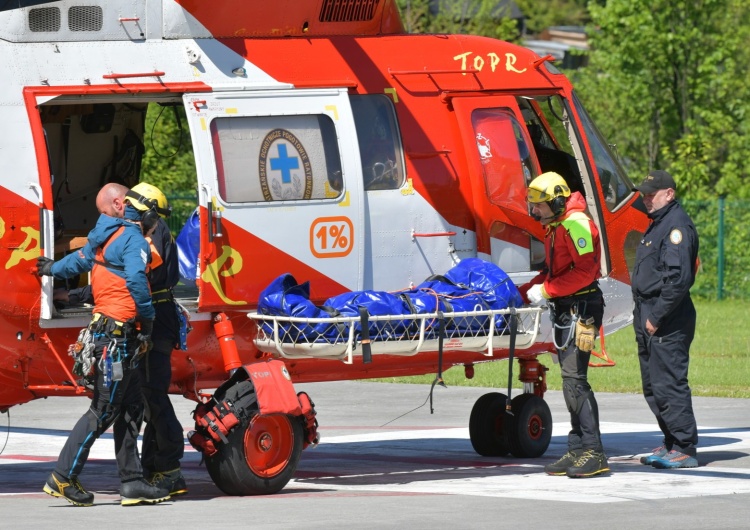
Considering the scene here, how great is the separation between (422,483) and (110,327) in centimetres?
265

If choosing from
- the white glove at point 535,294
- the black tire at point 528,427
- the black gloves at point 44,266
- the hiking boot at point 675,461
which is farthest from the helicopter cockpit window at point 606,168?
the black gloves at point 44,266

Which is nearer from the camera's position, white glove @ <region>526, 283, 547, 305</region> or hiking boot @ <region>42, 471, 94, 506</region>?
hiking boot @ <region>42, 471, 94, 506</region>

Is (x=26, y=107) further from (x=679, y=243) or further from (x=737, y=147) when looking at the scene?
(x=737, y=147)

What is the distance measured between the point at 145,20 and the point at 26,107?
45.1 inches

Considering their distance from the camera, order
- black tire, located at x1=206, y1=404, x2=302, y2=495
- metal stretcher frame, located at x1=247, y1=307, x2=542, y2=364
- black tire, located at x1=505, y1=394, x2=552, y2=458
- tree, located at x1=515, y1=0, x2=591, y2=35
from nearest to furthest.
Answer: black tire, located at x1=206, y1=404, x2=302, y2=495, metal stretcher frame, located at x1=247, y1=307, x2=542, y2=364, black tire, located at x1=505, y1=394, x2=552, y2=458, tree, located at x1=515, y1=0, x2=591, y2=35

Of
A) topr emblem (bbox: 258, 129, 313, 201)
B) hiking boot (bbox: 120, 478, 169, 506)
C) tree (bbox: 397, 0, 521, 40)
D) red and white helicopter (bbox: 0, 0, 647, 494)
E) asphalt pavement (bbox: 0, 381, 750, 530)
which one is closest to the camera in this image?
asphalt pavement (bbox: 0, 381, 750, 530)

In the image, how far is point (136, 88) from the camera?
384 inches

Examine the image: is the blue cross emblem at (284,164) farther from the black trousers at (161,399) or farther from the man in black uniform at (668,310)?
the man in black uniform at (668,310)

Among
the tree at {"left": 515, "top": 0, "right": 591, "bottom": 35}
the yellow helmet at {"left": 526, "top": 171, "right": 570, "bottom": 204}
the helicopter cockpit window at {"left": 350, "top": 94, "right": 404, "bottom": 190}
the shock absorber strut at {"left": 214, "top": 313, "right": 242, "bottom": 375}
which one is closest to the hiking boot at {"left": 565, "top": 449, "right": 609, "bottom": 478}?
the yellow helmet at {"left": 526, "top": 171, "right": 570, "bottom": 204}

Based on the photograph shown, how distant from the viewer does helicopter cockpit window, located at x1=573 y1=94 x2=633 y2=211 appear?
1180cm

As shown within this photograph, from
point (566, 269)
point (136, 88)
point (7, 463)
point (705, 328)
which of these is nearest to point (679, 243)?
point (566, 269)

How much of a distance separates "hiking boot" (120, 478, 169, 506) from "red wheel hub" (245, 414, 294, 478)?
66 cm

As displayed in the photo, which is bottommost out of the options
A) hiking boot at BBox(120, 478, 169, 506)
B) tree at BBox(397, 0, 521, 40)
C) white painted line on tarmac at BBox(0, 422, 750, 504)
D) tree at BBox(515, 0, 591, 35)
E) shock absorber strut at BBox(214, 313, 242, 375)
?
white painted line on tarmac at BBox(0, 422, 750, 504)

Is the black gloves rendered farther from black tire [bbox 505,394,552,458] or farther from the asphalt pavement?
black tire [bbox 505,394,552,458]
